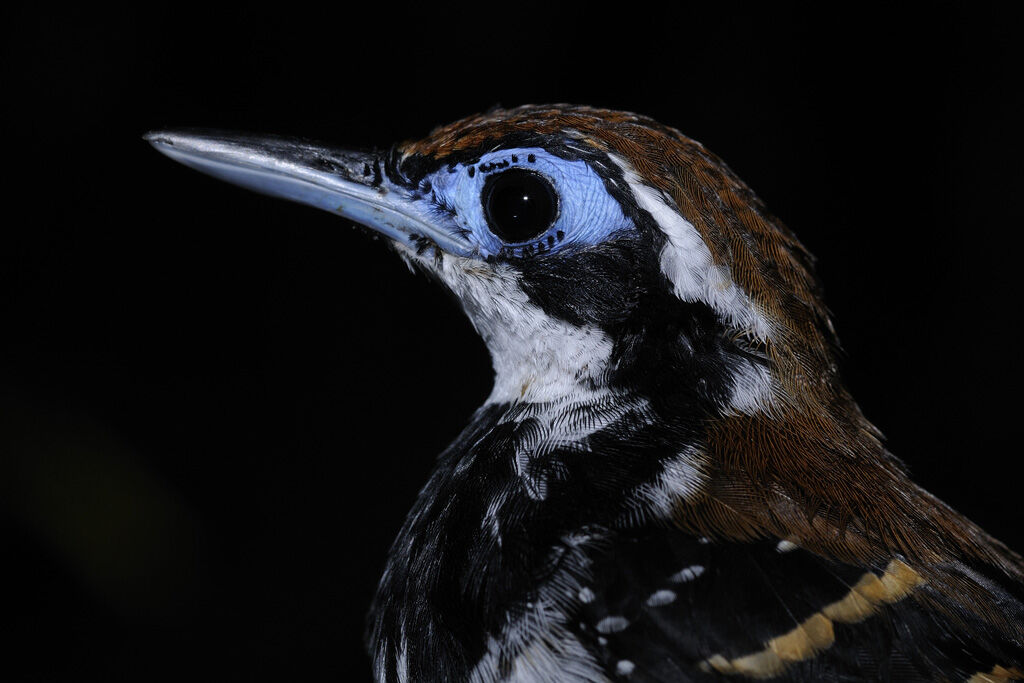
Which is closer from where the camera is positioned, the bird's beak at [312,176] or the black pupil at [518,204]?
the black pupil at [518,204]

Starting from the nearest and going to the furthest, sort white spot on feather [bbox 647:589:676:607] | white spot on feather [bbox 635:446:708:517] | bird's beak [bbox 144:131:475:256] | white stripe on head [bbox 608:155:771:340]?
white spot on feather [bbox 647:589:676:607], white spot on feather [bbox 635:446:708:517], white stripe on head [bbox 608:155:771:340], bird's beak [bbox 144:131:475:256]

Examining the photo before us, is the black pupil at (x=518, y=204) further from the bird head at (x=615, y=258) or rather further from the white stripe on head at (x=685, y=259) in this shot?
the white stripe on head at (x=685, y=259)

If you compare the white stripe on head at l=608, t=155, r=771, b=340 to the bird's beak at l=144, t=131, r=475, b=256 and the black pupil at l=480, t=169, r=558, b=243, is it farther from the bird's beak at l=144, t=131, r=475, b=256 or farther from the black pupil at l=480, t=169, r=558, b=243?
the bird's beak at l=144, t=131, r=475, b=256

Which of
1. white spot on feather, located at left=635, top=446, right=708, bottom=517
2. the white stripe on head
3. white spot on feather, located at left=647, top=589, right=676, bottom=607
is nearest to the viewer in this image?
white spot on feather, located at left=647, top=589, right=676, bottom=607

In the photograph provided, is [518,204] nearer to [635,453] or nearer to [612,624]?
[635,453]

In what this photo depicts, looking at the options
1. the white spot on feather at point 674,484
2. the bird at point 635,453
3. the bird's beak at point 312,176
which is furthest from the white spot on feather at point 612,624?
the bird's beak at point 312,176

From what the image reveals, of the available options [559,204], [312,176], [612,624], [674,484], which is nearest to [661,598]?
[612,624]

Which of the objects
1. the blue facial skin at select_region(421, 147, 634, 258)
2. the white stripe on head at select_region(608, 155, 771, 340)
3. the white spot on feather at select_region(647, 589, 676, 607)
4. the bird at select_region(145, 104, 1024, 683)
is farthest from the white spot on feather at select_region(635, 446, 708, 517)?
the blue facial skin at select_region(421, 147, 634, 258)

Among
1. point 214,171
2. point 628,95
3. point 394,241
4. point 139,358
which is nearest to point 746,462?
point 394,241
